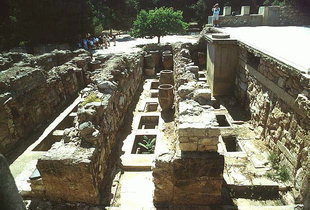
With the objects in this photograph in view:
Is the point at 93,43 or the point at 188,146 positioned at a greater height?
the point at 93,43

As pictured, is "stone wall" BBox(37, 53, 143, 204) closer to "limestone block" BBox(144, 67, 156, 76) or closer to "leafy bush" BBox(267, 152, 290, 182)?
"leafy bush" BBox(267, 152, 290, 182)

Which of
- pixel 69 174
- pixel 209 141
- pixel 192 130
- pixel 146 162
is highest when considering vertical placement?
pixel 192 130

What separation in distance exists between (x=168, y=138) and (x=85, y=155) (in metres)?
3.12

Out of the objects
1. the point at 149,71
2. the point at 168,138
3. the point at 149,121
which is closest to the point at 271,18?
the point at 149,71

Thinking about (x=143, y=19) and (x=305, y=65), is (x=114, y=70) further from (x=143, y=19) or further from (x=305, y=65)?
(x=143, y=19)

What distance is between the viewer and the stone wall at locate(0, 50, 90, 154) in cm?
758

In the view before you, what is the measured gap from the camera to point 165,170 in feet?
15.5

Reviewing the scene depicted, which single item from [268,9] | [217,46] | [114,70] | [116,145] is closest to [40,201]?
[116,145]

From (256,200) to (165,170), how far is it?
2.19 metres

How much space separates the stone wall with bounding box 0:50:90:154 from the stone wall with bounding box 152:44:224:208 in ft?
17.0

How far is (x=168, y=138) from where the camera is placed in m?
7.37

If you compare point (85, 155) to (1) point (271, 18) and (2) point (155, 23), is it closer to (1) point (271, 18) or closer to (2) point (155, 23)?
(1) point (271, 18)

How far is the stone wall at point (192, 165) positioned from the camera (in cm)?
443

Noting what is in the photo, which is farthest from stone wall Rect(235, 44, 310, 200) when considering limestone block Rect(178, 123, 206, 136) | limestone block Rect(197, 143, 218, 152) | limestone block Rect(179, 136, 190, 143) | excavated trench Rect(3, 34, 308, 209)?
limestone block Rect(179, 136, 190, 143)
